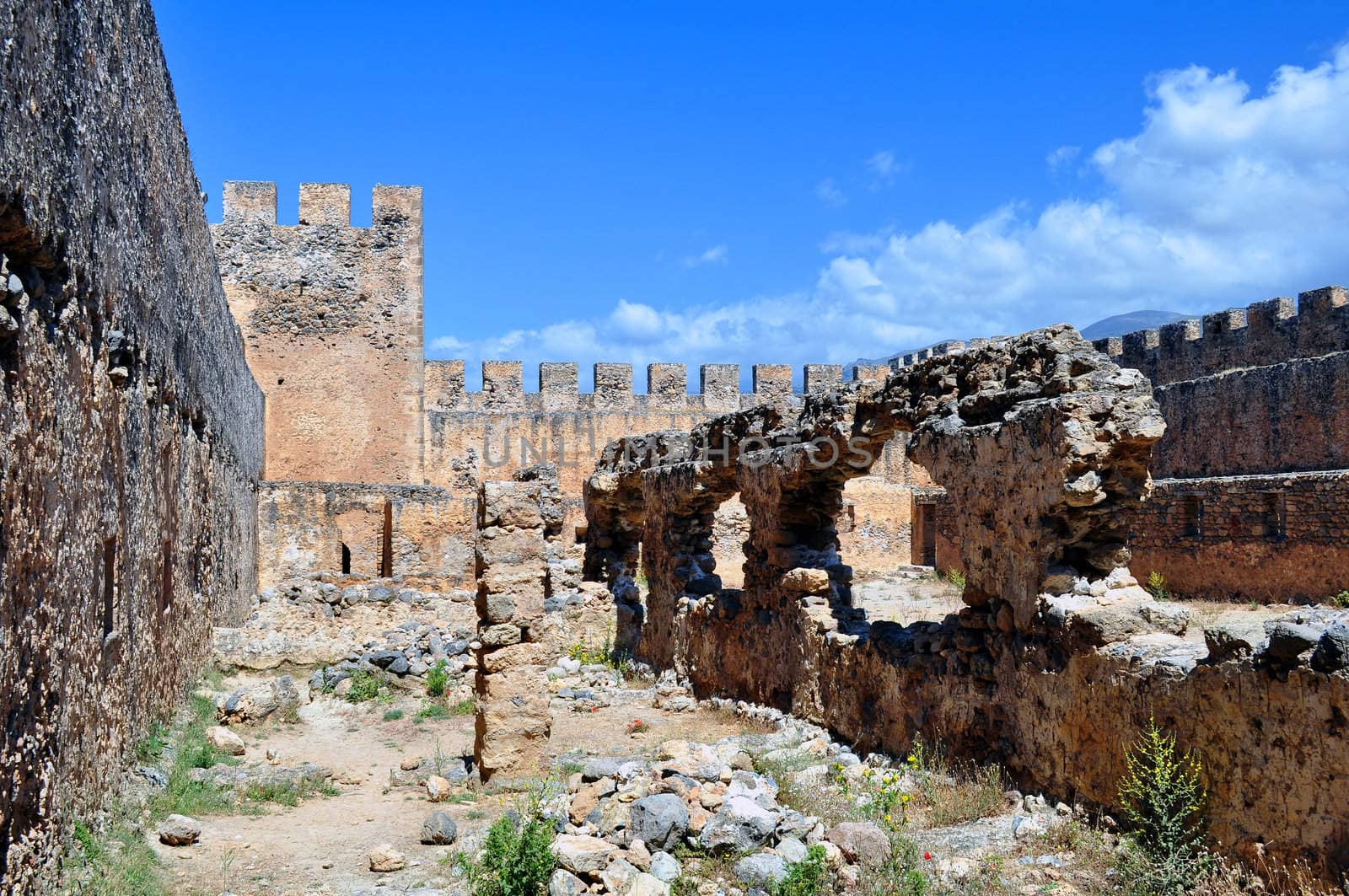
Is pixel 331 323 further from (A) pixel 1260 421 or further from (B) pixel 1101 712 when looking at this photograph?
(B) pixel 1101 712

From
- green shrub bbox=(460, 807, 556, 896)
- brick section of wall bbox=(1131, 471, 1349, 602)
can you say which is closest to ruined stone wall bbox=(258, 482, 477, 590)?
brick section of wall bbox=(1131, 471, 1349, 602)

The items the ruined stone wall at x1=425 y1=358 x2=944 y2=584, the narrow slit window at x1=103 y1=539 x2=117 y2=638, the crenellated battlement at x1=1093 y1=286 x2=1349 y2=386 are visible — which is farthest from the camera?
the ruined stone wall at x1=425 y1=358 x2=944 y2=584

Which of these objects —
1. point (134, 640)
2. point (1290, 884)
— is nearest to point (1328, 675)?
point (1290, 884)

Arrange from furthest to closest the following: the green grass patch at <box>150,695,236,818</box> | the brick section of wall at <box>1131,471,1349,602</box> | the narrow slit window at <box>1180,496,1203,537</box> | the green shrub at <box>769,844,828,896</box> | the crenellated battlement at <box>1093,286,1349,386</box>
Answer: the crenellated battlement at <box>1093,286,1349,386</box>
the narrow slit window at <box>1180,496,1203,537</box>
the brick section of wall at <box>1131,471,1349,602</box>
the green grass patch at <box>150,695,236,818</box>
the green shrub at <box>769,844,828,896</box>

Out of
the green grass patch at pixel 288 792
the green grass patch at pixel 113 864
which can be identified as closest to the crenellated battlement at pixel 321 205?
the green grass patch at pixel 288 792

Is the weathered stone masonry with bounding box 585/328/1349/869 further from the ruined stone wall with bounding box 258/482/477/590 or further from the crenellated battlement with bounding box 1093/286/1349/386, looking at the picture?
the crenellated battlement with bounding box 1093/286/1349/386

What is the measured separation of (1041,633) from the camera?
22.6 feet

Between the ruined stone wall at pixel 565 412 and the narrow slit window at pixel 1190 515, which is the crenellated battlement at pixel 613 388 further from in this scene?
the narrow slit window at pixel 1190 515

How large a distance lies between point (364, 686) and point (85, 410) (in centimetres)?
662

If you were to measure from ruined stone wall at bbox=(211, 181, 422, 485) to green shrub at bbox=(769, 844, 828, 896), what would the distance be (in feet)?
68.6

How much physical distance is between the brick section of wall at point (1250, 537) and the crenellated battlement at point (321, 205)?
16.9 m

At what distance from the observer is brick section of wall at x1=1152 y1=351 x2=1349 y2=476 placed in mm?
19750

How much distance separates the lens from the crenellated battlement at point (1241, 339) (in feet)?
72.3

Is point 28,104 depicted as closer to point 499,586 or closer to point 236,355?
point 499,586
